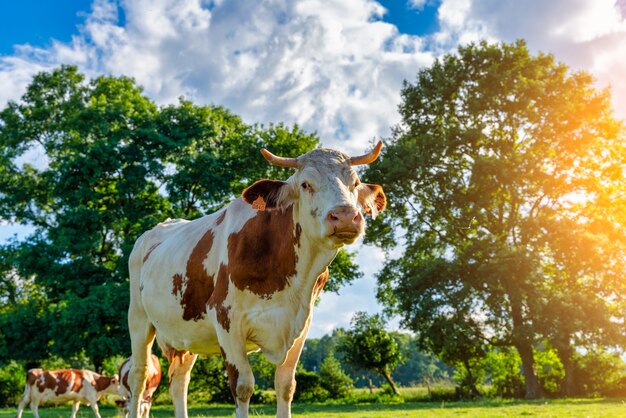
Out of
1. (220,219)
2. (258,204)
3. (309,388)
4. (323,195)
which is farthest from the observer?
(309,388)

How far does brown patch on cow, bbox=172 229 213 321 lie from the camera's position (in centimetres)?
523

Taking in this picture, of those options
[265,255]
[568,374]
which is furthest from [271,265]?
[568,374]

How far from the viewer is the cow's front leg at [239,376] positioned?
450 centimetres

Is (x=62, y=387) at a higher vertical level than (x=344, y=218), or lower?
lower

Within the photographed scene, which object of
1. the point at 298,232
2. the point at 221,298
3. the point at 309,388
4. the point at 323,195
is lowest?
the point at 309,388

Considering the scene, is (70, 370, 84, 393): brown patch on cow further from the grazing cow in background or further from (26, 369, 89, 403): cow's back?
the grazing cow in background

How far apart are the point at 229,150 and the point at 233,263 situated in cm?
2424

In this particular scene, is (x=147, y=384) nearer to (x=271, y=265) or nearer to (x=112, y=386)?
(x=112, y=386)

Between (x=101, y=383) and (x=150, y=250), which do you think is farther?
(x=101, y=383)

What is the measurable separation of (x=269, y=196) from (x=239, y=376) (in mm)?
1447

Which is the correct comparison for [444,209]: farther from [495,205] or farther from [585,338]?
[585,338]

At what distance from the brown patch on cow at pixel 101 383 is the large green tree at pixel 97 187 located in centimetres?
312

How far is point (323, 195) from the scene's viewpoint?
4.38 metres

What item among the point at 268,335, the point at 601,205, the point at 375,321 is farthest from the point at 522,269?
the point at 268,335
